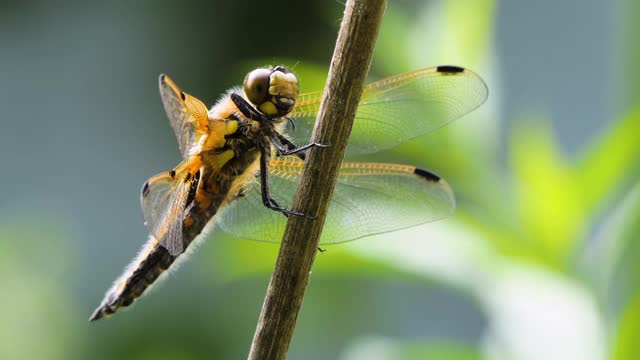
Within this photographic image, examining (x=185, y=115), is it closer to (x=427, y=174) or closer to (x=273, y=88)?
(x=273, y=88)

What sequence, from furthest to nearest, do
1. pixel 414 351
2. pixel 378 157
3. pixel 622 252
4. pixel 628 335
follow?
pixel 378 157, pixel 414 351, pixel 622 252, pixel 628 335

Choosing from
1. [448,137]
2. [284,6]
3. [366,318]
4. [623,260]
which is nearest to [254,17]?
[284,6]

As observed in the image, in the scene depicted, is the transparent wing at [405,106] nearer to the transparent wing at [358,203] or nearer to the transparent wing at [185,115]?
the transparent wing at [358,203]

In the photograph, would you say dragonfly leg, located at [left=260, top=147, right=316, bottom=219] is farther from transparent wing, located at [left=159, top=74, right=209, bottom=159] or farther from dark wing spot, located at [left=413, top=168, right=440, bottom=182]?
dark wing spot, located at [left=413, top=168, right=440, bottom=182]

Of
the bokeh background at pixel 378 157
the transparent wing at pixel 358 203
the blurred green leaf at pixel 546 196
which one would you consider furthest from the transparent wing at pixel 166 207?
the blurred green leaf at pixel 546 196

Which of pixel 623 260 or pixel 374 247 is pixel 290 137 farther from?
pixel 623 260

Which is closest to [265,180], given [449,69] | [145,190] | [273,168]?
[273,168]
